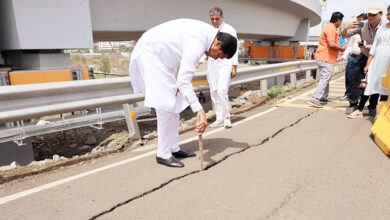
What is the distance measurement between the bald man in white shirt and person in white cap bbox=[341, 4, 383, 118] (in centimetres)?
352

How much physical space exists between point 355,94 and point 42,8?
662cm

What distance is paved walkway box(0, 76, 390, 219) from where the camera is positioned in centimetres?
225

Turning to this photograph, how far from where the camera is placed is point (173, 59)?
2953 millimetres

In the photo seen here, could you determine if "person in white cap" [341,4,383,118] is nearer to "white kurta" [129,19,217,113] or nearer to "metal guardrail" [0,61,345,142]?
"white kurta" [129,19,217,113]

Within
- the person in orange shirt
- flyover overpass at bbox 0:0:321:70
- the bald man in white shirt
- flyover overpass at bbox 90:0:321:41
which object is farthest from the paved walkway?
flyover overpass at bbox 90:0:321:41

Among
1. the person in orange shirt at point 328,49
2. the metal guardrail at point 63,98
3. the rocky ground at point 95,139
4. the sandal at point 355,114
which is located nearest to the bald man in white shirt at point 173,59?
the metal guardrail at point 63,98

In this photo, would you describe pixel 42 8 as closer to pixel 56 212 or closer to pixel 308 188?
pixel 56 212

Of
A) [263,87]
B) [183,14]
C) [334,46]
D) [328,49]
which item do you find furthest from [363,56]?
[183,14]

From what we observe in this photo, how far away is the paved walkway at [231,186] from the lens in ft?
7.37

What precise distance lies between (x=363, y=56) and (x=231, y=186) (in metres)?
4.57

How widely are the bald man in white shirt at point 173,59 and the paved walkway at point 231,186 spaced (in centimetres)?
50

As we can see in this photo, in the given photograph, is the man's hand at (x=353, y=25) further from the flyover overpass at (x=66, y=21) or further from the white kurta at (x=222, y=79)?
the flyover overpass at (x=66, y=21)

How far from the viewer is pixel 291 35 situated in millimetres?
21922

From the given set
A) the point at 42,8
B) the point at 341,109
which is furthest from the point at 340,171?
the point at 42,8
